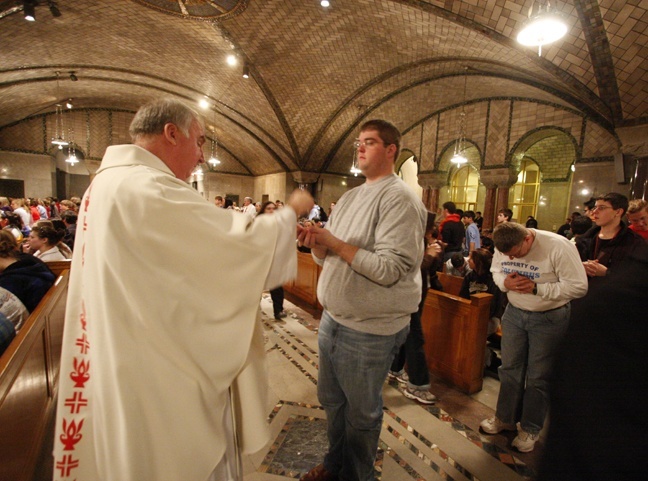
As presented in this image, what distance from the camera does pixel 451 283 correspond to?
3.75 metres

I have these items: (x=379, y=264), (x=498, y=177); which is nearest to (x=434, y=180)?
(x=498, y=177)

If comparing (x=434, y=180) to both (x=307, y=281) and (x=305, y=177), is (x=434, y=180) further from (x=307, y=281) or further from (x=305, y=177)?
(x=307, y=281)

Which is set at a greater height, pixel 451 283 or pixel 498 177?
pixel 498 177

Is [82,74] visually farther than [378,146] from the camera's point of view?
Yes

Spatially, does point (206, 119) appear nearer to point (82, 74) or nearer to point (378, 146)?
point (82, 74)

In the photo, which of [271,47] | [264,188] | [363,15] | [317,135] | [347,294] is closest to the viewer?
[347,294]

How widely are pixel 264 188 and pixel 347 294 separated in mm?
19057

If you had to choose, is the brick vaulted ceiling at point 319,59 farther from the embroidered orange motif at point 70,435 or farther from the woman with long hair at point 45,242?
the embroidered orange motif at point 70,435

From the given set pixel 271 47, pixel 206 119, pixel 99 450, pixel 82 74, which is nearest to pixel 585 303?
pixel 99 450

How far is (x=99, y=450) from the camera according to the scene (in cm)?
103

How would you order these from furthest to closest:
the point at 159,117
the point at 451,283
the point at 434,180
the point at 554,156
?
1. the point at 434,180
2. the point at 554,156
3. the point at 451,283
4. the point at 159,117

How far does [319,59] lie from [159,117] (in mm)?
9771

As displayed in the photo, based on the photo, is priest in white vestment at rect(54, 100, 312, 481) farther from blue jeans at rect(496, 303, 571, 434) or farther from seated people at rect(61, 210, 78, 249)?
seated people at rect(61, 210, 78, 249)

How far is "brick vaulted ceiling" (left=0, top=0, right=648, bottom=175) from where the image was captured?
6.02 metres
